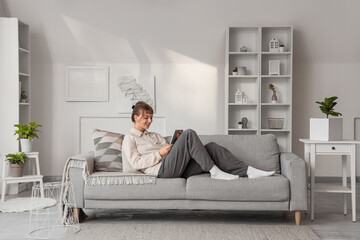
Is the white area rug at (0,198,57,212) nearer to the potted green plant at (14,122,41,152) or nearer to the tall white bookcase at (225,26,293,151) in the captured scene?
the potted green plant at (14,122,41,152)

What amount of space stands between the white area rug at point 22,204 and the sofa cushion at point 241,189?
1.63 meters

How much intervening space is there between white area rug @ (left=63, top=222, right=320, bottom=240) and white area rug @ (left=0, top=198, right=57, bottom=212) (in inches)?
36.9

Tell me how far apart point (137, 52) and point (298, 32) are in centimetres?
205

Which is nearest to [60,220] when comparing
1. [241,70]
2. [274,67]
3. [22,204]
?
[22,204]

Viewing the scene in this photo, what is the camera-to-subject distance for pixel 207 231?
365cm

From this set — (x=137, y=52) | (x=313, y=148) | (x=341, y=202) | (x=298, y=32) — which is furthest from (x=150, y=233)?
(x=298, y=32)

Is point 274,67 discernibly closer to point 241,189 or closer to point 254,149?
point 254,149

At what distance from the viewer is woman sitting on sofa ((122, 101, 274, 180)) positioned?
12.9 feet

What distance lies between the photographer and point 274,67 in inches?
235

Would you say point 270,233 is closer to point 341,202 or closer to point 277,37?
point 341,202

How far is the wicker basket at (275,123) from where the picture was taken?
19.7 feet

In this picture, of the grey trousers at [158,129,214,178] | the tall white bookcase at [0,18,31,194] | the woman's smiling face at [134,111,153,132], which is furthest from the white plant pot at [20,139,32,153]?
the grey trousers at [158,129,214,178]

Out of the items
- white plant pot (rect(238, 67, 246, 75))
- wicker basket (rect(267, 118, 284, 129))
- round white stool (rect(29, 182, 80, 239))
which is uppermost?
white plant pot (rect(238, 67, 246, 75))

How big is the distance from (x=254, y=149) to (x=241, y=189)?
2.15 feet
